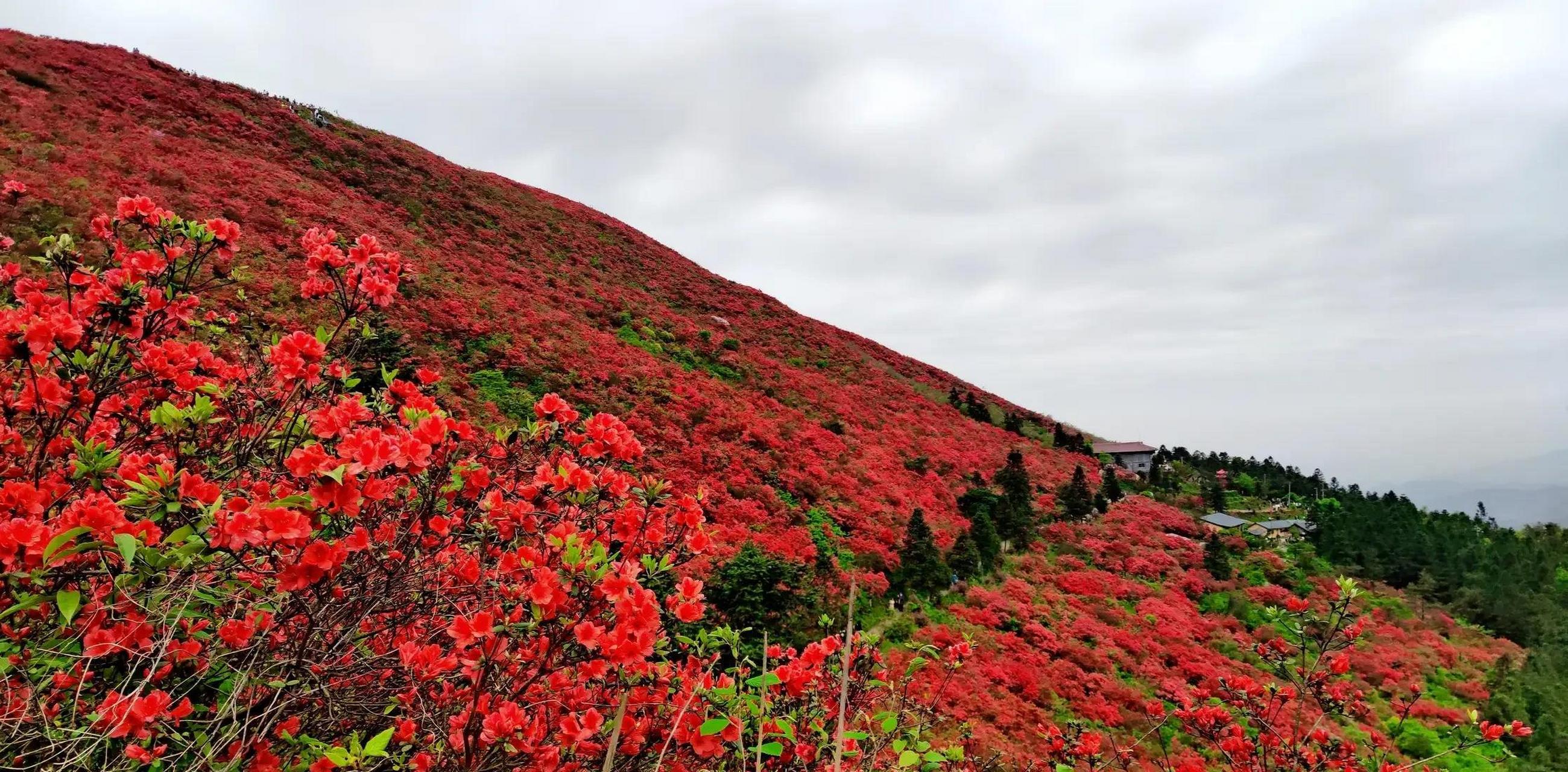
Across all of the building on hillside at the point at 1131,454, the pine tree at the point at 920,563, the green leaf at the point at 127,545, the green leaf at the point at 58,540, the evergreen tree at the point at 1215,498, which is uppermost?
the building on hillside at the point at 1131,454

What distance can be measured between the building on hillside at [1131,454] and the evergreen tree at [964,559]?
70.4 feet

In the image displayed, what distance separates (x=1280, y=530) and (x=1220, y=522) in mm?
2443

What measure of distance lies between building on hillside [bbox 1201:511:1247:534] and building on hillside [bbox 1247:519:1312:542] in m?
0.43

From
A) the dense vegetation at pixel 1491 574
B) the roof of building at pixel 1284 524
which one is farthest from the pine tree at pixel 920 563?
the roof of building at pixel 1284 524

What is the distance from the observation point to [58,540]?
139cm

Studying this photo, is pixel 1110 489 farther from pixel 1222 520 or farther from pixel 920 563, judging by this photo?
pixel 920 563

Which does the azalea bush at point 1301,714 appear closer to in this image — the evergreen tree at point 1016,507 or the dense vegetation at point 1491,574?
the dense vegetation at point 1491,574

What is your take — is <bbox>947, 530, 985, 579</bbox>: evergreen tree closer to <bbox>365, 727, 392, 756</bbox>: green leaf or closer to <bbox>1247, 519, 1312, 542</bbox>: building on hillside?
<bbox>365, 727, 392, 756</bbox>: green leaf

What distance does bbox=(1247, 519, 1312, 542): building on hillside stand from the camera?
21.3 m

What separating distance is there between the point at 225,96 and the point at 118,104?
467cm

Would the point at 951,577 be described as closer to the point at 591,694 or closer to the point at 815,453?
the point at 815,453

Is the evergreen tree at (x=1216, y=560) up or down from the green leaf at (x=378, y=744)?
down

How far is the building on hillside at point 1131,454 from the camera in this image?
1254 inches

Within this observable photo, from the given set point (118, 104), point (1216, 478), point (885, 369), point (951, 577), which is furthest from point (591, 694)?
point (1216, 478)
